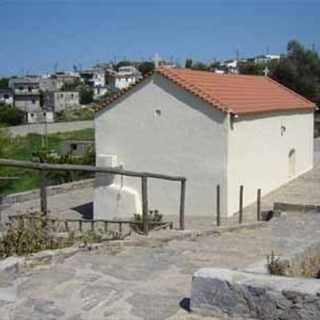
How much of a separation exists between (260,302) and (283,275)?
1.72 ft

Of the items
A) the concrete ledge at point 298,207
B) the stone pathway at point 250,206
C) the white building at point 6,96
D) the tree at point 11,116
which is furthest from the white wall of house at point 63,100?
the concrete ledge at point 298,207

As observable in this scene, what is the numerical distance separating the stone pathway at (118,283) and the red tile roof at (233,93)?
1311 centimetres

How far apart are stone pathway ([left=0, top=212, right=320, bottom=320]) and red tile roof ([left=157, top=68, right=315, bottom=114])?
42.9 ft

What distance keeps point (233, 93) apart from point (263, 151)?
7.98 ft

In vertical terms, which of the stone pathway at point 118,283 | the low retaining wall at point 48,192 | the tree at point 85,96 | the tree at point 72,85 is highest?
the tree at point 72,85

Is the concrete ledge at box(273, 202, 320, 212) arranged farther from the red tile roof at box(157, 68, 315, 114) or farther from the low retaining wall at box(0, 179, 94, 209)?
the low retaining wall at box(0, 179, 94, 209)

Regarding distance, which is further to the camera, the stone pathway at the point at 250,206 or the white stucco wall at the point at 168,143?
the white stucco wall at the point at 168,143

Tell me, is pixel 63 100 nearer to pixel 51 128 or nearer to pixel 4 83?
pixel 4 83

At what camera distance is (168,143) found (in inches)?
846

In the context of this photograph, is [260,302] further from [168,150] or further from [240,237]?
[168,150]

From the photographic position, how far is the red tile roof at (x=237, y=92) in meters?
21.1

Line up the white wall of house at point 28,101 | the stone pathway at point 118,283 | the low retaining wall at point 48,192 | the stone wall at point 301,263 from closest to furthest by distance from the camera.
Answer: the stone pathway at point 118,283
the stone wall at point 301,263
the low retaining wall at point 48,192
the white wall of house at point 28,101

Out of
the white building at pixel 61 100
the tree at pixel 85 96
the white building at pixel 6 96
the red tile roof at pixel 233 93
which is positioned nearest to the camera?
the red tile roof at pixel 233 93

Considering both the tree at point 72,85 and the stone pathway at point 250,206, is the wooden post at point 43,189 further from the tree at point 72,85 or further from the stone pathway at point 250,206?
the tree at point 72,85
